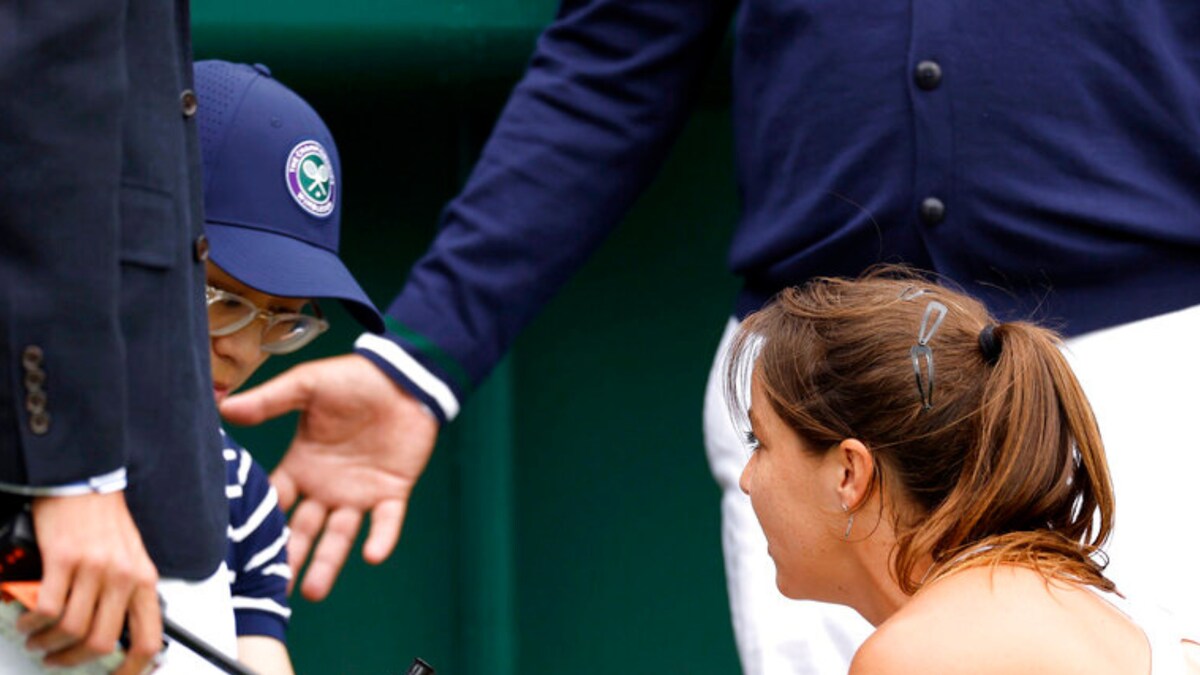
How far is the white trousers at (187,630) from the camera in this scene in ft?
4.73

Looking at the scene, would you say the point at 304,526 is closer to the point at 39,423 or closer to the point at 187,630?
the point at 187,630

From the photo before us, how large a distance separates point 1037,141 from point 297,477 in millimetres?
994

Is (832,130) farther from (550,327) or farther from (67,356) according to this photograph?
(67,356)

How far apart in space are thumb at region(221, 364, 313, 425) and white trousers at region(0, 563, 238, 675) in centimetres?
55

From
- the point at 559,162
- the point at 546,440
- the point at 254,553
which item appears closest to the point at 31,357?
the point at 254,553

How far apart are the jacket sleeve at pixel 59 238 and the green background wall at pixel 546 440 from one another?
4.52 feet

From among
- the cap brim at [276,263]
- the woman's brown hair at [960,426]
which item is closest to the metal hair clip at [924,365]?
the woman's brown hair at [960,426]

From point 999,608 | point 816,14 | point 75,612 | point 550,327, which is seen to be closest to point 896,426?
point 999,608

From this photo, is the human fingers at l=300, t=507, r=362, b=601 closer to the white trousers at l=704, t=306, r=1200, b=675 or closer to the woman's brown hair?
the white trousers at l=704, t=306, r=1200, b=675

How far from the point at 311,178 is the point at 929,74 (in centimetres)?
71

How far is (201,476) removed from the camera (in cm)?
150

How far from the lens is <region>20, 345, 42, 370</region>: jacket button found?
135 centimetres

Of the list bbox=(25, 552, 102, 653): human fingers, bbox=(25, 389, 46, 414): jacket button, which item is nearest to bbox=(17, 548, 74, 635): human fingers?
bbox=(25, 552, 102, 653): human fingers

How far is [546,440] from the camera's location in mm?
2928
